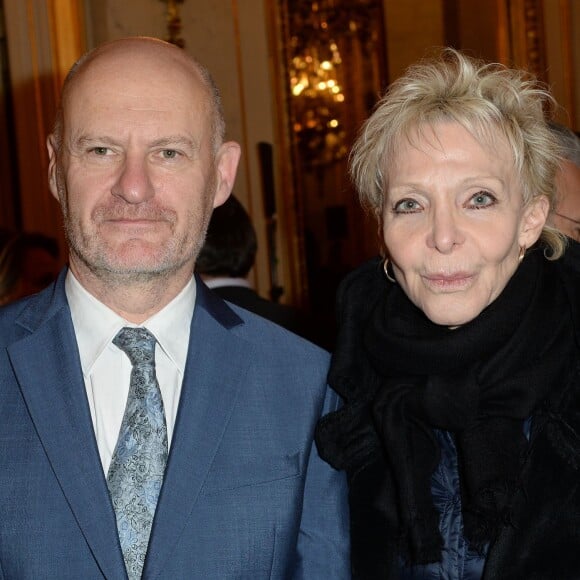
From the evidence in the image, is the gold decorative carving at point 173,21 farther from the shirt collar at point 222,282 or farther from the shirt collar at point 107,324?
the shirt collar at point 107,324

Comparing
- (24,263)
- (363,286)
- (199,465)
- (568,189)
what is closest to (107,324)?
(199,465)

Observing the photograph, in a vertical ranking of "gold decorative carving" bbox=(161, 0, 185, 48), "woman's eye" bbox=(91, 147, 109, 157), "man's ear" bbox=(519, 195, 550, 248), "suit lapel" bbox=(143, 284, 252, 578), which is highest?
"gold decorative carving" bbox=(161, 0, 185, 48)

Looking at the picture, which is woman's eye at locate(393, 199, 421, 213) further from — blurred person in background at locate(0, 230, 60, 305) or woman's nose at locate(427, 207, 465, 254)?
blurred person in background at locate(0, 230, 60, 305)

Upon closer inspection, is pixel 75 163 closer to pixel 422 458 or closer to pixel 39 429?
pixel 39 429

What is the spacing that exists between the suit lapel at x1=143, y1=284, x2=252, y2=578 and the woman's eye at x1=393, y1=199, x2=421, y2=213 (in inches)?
15.5

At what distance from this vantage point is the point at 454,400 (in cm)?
187

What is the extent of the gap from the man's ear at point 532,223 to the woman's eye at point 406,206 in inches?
8.2

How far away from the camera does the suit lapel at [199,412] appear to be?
178cm

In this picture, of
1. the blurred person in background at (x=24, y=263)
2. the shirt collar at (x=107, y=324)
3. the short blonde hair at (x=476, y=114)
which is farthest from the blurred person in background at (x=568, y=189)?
the blurred person in background at (x=24, y=263)

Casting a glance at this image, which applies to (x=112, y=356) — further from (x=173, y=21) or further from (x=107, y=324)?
(x=173, y=21)

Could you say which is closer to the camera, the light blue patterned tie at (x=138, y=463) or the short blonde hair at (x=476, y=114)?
the light blue patterned tie at (x=138, y=463)

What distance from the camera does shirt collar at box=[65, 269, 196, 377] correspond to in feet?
6.27

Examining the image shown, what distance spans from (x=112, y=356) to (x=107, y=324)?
6 centimetres

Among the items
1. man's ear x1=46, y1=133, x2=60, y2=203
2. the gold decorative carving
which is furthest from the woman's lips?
the gold decorative carving
